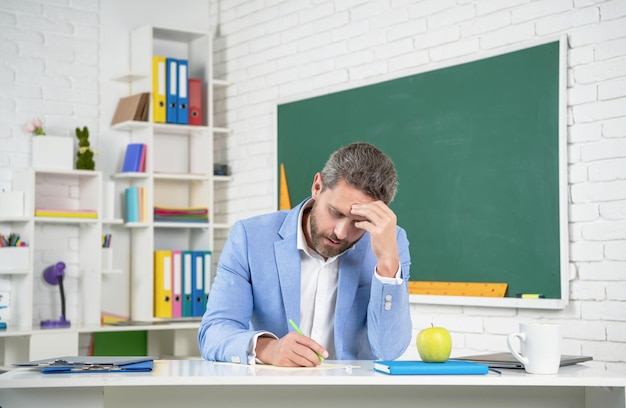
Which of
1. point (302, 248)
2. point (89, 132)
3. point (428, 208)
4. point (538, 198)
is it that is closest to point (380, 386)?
point (302, 248)

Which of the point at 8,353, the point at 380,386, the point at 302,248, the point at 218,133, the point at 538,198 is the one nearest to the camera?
the point at 380,386

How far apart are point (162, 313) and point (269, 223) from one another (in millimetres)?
2711

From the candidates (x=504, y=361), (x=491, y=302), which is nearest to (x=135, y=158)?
(x=491, y=302)

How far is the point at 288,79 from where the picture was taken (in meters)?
4.96

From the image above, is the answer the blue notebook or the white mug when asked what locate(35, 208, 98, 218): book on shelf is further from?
the white mug

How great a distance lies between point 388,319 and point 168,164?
3300 millimetres

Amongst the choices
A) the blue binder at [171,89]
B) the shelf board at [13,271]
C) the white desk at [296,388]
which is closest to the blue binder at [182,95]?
the blue binder at [171,89]

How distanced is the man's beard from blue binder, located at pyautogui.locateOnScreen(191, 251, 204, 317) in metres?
2.83

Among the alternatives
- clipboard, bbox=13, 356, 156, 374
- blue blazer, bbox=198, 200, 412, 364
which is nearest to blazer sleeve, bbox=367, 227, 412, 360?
blue blazer, bbox=198, 200, 412, 364

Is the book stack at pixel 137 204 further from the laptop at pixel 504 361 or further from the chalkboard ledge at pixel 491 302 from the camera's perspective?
the laptop at pixel 504 361

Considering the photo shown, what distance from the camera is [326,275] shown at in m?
2.45

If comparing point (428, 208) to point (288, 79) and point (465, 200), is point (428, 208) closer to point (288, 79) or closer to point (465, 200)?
point (465, 200)

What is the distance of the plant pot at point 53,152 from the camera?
4.71 m

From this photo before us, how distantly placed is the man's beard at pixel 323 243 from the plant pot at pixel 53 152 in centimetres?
276
